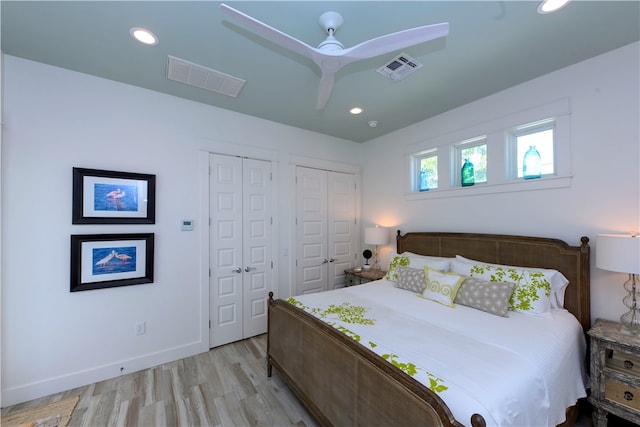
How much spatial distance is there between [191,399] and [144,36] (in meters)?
2.93

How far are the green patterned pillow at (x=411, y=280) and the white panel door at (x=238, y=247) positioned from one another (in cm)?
170

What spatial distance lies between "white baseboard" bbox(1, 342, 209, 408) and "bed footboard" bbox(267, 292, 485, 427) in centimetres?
109

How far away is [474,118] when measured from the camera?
296 cm

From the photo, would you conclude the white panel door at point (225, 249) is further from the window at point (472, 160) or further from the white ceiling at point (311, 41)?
the window at point (472, 160)

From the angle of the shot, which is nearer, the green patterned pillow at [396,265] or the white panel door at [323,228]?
the green patterned pillow at [396,265]

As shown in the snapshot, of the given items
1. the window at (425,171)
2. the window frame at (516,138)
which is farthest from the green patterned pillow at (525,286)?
the window at (425,171)

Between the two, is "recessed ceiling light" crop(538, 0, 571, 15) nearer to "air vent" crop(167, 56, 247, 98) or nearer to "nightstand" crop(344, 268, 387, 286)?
"air vent" crop(167, 56, 247, 98)

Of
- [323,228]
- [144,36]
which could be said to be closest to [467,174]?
[323,228]

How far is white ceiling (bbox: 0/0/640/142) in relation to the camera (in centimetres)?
167

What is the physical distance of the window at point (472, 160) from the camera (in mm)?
2998

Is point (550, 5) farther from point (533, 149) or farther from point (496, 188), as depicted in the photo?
point (496, 188)

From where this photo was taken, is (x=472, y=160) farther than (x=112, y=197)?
Yes

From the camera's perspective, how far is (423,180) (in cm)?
364

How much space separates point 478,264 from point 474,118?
166cm
